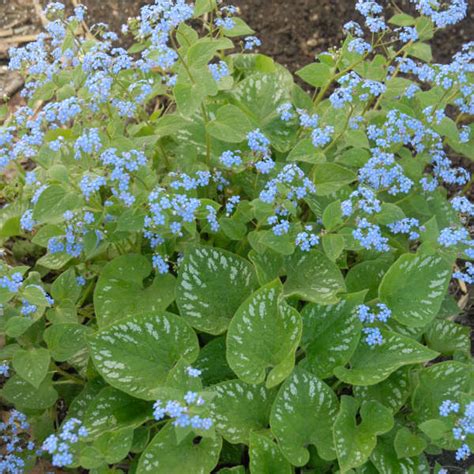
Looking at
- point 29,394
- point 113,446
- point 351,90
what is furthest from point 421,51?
point 29,394

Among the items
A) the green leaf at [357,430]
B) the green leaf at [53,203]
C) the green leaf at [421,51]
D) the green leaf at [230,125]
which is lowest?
the green leaf at [357,430]

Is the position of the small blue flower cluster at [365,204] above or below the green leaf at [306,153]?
below

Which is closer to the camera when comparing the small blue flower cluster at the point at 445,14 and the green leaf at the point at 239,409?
the green leaf at the point at 239,409

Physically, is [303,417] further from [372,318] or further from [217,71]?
[217,71]

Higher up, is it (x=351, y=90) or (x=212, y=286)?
(x=351, y=90)

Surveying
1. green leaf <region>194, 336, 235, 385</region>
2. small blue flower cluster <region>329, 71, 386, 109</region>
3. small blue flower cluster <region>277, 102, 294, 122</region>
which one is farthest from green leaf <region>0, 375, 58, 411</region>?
small blue flower cluster <region>329, 71, 386, 109</region>

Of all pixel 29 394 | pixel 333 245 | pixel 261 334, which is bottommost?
pixel 29 394

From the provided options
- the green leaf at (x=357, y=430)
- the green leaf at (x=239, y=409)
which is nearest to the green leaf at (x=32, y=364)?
the green leaf at (x=239, y=409)

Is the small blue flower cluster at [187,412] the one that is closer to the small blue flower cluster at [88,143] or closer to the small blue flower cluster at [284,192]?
the small blue flower cluster at [284,192]
